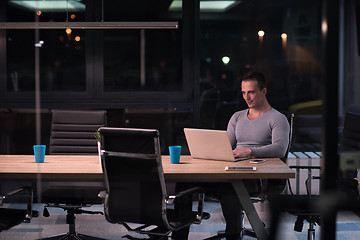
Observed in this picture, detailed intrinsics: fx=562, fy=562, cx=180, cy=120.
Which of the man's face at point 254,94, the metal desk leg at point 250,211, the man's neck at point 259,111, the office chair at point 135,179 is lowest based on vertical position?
the metal desk leg at point 250,211

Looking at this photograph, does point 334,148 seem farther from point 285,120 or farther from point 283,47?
point 283,47

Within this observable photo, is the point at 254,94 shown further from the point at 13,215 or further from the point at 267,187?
Answer: the point at 13,215

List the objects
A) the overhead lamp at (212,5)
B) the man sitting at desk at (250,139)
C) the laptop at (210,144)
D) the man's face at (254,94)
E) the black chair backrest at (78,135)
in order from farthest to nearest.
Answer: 1. the overhead lamp at (212,5)
2. the black chair backrest at (78,135)
3. the man's face at (254,94)
4. the man sitting at desk at (250,139)
5. the laptop at (210,144)

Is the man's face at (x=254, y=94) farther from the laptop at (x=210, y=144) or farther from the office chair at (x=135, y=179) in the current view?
the office chair at (x=135, y=179)

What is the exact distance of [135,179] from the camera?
3.21m

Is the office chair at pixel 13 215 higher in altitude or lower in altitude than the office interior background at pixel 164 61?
lower

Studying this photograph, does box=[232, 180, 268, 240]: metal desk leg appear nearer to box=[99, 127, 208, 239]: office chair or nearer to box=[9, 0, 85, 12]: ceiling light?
box=[99, 127, 208, 239]: office chair

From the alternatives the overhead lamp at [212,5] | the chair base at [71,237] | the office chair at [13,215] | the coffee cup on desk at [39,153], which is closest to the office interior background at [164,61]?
the overhead lamp at [212,5]

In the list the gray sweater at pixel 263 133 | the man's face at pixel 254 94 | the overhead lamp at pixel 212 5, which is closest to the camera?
the gray sweater at pixel 263 133

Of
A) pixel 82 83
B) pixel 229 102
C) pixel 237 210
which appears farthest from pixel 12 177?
pixel 229 102

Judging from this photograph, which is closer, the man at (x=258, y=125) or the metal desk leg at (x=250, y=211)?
the metal desk leg at (x=250, y=211)

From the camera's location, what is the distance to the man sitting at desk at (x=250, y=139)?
3928mm

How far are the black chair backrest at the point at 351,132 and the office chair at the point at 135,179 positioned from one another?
1.32 m

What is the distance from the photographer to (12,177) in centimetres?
345
